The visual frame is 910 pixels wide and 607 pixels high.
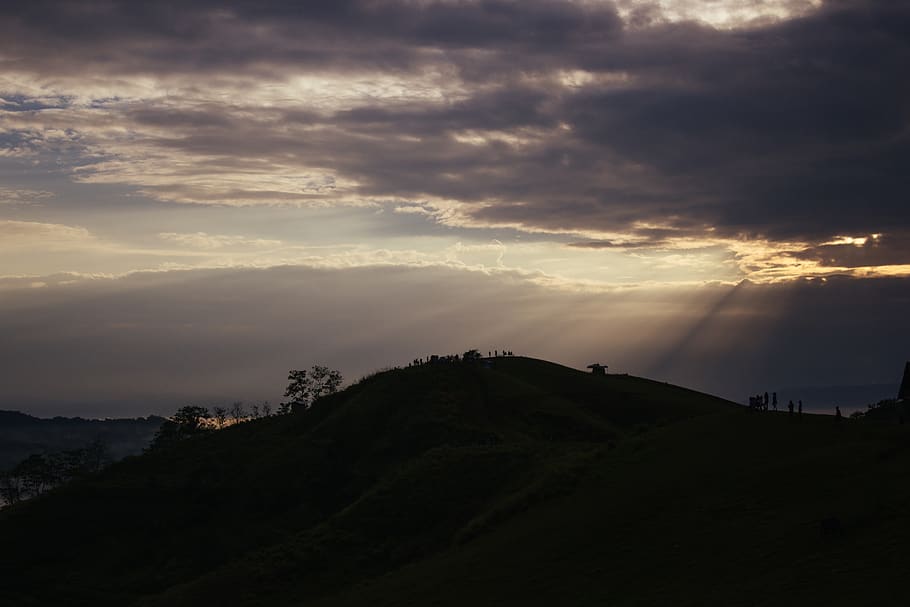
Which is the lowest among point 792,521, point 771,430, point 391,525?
point 391,525

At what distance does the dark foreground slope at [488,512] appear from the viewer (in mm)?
37969

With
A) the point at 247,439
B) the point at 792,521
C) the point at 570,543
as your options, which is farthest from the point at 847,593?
the point at 247,439

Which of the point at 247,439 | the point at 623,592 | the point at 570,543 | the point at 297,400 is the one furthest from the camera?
the point at 297,400

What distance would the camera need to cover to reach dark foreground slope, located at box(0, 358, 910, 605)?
38.0 m

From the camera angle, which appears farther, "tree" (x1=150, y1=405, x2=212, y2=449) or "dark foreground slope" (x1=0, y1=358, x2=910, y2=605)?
"tree" (x1=150, y1=405, x2=212, y2=449)

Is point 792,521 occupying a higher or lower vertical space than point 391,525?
higher

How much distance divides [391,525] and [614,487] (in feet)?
64.6

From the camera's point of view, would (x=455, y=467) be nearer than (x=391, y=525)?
No

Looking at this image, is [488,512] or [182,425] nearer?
[488,512]

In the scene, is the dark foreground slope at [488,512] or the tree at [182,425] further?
the tree at [182,425]

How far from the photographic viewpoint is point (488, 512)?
57219 millimetres

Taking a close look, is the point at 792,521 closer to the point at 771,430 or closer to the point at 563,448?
the point at 771,430

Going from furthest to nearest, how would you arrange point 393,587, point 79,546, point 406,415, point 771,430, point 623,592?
point 406,415 < point 79,546 < point 771,430 < point 393,587 < point 623,592

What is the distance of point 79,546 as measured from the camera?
80188 mm
